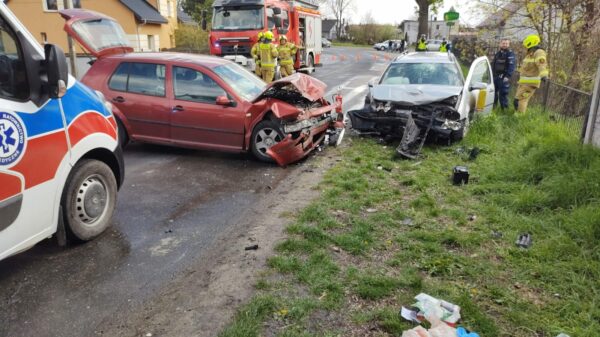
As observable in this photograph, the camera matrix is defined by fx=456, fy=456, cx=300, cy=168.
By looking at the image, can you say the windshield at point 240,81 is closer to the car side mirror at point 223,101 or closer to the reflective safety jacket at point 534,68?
the car side mirror at point 223,101

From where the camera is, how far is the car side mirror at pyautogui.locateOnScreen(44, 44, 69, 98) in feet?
11.5

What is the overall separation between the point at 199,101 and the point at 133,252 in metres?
3.35

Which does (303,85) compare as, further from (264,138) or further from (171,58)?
(171,58)

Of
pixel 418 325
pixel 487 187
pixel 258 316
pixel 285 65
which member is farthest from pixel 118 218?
pixel 285 65

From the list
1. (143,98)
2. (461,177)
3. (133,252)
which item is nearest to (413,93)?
(461,177)

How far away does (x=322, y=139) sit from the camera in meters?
8.00

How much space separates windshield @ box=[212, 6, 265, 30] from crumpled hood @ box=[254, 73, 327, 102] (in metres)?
9.34

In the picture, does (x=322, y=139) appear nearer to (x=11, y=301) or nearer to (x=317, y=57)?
(x=11, y=301)

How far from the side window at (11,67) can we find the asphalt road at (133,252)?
151 cm

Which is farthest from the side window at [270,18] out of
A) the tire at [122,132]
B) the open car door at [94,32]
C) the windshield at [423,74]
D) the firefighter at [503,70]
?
the tire at [122,132]

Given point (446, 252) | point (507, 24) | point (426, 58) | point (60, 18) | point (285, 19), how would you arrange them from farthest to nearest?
point (60, 18), point (285, 19), point (507, 24), point (426, 58), point (446, 252)

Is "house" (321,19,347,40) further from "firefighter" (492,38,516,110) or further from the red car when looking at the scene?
the red car

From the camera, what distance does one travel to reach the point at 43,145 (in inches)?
139

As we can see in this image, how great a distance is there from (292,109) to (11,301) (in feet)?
14.4
